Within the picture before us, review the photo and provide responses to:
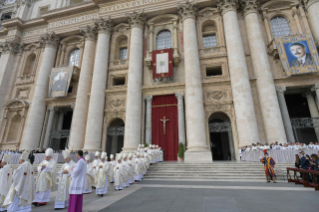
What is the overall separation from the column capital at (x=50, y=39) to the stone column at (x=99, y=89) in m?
6.13

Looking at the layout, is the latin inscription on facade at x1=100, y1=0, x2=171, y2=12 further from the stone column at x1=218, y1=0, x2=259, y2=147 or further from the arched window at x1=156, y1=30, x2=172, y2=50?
the stone column at x1=218, y1=0, x2=259, y2=147

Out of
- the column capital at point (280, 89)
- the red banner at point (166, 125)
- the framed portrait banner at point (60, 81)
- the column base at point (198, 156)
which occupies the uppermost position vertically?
the framed portrait banner at point (60, 81)

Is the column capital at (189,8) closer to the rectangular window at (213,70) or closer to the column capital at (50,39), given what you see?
the rectangular window at (213,70)

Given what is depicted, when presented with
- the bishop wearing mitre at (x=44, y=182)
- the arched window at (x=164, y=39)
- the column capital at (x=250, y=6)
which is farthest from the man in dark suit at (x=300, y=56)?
the bishop wearing mitre at (x=44, y=182)

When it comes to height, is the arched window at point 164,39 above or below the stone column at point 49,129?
above

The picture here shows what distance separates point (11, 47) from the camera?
23.5 meters

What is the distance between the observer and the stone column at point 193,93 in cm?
1394

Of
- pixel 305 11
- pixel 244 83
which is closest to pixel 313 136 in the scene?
pixel 244 83

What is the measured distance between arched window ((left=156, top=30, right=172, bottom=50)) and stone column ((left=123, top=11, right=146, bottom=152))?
2.05 m

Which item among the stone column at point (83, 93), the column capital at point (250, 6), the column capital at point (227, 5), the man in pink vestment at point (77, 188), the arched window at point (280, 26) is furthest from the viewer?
the arched window at point (280, 26)

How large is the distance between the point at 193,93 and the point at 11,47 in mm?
24512

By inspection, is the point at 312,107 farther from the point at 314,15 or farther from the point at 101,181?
the point at 101,181

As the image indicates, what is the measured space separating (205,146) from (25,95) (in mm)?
21539

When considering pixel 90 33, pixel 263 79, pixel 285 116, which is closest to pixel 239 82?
pixel 263 79
